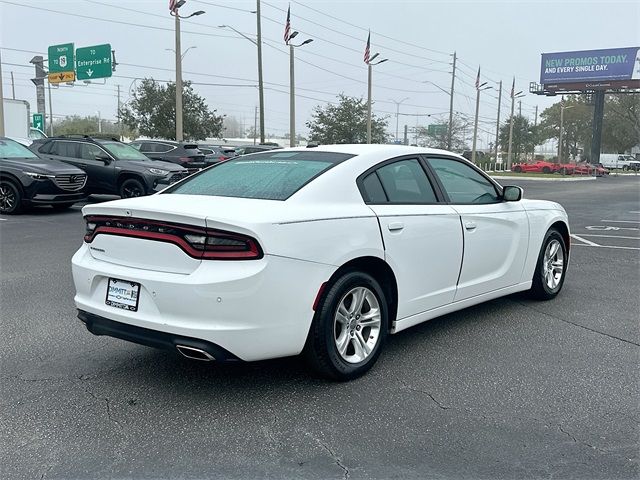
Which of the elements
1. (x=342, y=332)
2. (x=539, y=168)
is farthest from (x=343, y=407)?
(x=539, y=168)

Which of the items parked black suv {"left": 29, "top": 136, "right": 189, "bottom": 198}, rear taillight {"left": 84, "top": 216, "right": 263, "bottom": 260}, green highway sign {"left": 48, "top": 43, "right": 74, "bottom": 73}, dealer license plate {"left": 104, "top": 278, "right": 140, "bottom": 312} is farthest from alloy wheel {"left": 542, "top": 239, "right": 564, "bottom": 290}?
green highway sign {"left": 48, "top": 43, "right": 74, "bottom": 73}

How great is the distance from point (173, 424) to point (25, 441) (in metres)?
0.74

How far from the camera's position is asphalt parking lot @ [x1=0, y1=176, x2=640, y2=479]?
2.95 metres

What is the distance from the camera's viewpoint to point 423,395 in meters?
3.75

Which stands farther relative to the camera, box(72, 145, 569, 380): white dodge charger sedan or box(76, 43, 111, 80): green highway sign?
box(76, 43, 111, 80): green highway sign

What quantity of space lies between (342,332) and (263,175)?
1.27 metres

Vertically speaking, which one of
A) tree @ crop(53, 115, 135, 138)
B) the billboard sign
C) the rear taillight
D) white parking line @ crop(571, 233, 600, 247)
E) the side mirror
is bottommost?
white parking line @ crop(571, 233, 600, 247)

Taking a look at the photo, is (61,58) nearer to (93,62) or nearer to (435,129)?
(93,62)

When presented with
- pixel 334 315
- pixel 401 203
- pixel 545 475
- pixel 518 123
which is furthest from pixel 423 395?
pixel 518 123

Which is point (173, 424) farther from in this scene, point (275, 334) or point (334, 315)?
point (334, 315)

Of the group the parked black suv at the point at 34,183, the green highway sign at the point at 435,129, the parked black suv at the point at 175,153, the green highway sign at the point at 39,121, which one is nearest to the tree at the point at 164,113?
the green highway sign at the point at 39,121

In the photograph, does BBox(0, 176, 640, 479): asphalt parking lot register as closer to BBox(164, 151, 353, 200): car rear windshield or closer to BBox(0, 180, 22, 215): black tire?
BBox(164, 151, 353, 200): car rear windshield

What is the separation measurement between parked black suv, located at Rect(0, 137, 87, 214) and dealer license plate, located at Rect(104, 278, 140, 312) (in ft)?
32.6

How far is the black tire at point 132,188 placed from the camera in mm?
14234
